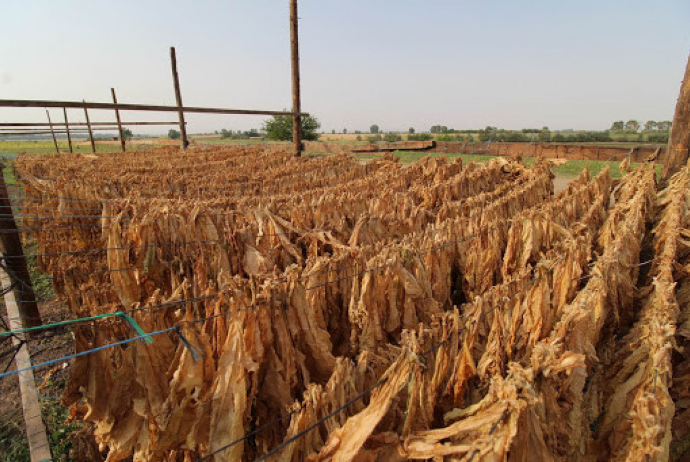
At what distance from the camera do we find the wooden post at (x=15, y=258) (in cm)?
444

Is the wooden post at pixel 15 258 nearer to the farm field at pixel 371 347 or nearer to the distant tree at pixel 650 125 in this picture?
the farm field at pixel 371 347

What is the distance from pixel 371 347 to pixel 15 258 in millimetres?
5035

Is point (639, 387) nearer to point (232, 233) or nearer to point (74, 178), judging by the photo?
point (232, 233)

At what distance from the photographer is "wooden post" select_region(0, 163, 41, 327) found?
14.6 feet

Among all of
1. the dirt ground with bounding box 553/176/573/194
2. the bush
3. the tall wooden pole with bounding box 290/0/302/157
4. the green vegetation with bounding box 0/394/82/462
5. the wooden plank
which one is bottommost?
the green vegetation with bounding box 0/394/82/462

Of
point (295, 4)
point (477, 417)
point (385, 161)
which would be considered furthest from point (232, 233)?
point (295, 4)

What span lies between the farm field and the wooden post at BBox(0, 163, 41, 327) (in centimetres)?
105

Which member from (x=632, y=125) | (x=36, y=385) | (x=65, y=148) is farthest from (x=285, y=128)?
(x=632, y=125)

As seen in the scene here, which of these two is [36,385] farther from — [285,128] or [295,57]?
[285,128]

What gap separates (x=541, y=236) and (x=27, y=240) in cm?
1131

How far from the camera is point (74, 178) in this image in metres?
7.20

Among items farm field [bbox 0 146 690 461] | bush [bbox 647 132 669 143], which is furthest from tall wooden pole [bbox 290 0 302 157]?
bush [bbox 647 132 669 143]

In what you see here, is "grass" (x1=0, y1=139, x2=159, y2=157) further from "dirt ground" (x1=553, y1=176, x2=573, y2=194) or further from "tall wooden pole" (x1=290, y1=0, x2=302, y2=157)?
"dirt ground" (x1=553, y1=176, x2=573, y2=194)

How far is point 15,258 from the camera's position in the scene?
4.79 metres
